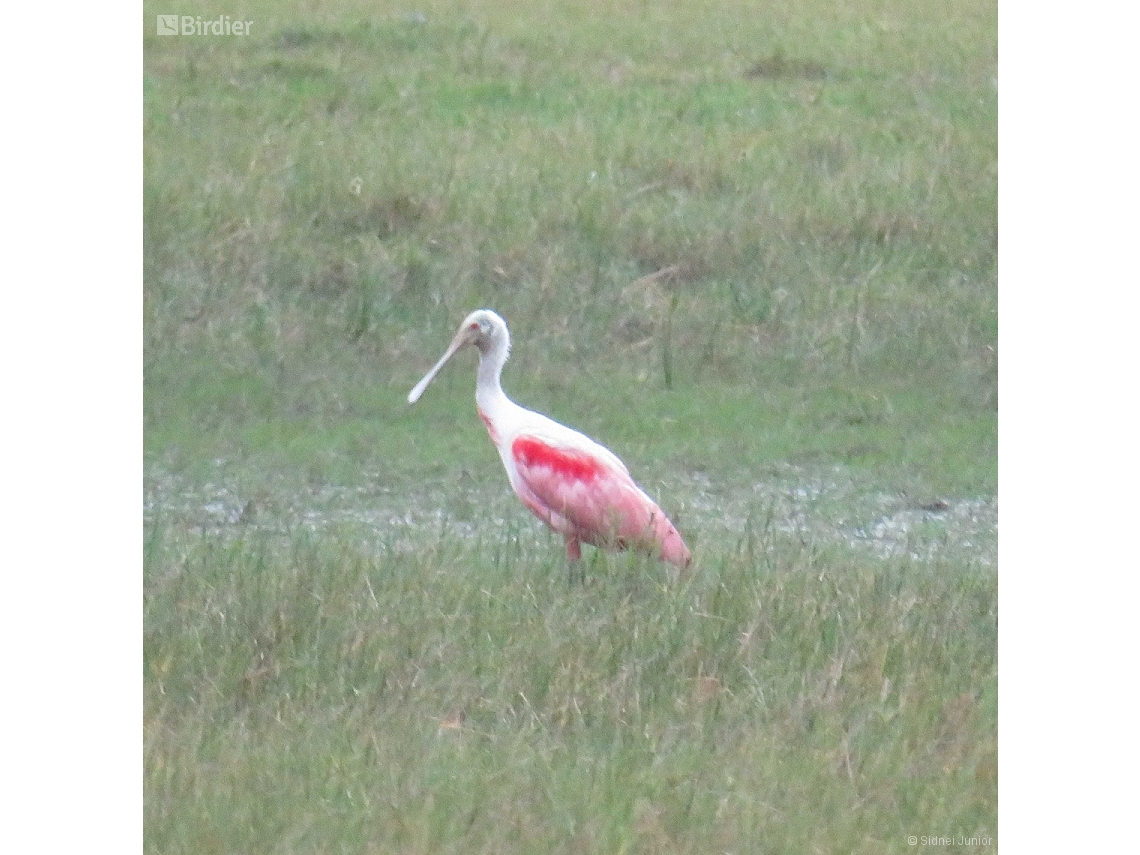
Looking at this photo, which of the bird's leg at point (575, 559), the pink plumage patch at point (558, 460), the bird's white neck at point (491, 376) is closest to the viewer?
the bird's leg at point (575, 559)

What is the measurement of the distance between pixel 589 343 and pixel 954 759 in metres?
1.51

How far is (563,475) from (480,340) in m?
0.45

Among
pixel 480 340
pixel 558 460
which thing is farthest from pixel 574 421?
pixel 480 340

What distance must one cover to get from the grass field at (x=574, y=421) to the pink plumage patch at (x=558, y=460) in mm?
154

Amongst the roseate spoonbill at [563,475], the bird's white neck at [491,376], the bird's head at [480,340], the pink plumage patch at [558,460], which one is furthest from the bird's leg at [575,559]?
the bird's head at [480,340]

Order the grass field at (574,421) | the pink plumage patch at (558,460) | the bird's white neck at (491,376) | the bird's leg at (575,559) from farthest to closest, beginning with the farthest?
1. the bird's white neck at (491,376)
2. the pink plumage patch at (558,460)
3. the bird's leg at (575,559)
4. the grass field at (574,421)

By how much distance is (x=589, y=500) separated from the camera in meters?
5.04

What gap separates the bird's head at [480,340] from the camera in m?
5.23

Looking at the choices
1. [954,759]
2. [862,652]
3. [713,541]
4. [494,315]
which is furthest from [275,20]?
[954,759]

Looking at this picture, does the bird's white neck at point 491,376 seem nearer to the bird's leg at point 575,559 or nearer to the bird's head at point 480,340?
the bird's head at point 480,340

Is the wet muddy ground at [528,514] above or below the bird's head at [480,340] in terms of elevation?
below

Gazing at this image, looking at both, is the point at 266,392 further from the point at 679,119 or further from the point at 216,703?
the point at 679,119

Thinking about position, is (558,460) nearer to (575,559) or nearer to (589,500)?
(589,500)

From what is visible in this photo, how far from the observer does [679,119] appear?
5602 mm
